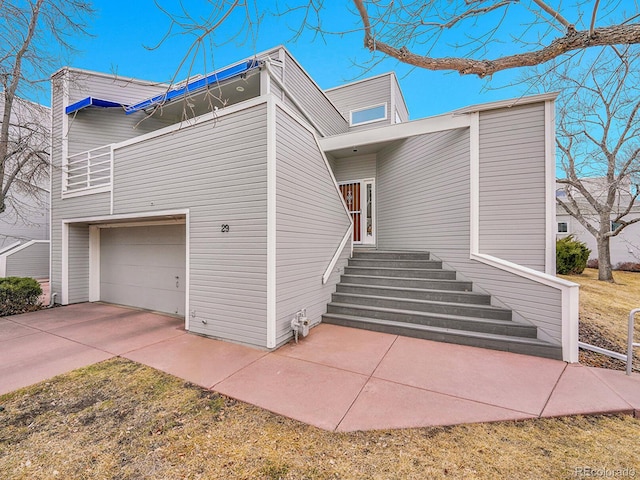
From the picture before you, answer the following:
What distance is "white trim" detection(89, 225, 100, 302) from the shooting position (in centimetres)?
800

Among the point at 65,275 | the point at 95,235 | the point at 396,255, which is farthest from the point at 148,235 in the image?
the point at 396,255

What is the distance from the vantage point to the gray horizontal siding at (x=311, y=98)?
7.45 metres

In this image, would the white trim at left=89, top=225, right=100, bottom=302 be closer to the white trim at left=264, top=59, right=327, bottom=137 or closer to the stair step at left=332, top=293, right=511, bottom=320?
the white trim at left=264, top=59, right=327, bottom=137

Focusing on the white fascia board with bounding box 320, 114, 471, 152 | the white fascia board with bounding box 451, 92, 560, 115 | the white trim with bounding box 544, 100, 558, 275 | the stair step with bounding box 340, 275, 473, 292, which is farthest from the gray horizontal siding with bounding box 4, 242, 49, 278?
the white trim with bounding box 544, 100, 558, 275

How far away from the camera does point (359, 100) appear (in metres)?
10.8

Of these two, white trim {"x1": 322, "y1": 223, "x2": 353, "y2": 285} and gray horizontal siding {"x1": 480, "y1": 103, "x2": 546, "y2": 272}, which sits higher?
gray horizontal siding {"x1": 480, "y1": 103, "x2": 546, "y2": 272}

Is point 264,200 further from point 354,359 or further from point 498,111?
point 498,111

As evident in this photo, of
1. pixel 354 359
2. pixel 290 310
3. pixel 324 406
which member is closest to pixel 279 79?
pixel 290 310

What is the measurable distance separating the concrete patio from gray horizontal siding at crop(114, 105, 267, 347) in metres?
0.60

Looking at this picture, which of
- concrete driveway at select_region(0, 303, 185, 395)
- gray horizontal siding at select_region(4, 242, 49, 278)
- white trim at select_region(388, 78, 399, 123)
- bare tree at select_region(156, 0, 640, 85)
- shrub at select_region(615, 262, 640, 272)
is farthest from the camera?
shrub at select_region(615, 262, 640, 272)

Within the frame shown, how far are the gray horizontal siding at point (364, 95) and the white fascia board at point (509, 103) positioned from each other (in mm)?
4941

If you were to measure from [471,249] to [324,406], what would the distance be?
169 inches

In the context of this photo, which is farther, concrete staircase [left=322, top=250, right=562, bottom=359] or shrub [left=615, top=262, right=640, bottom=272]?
shrub [left=615, top=262, right=640, bottom=272]

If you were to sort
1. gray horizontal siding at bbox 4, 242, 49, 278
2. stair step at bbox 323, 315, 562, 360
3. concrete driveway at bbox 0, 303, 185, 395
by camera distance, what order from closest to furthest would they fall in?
1. concrete driveway at bbox 0, 303, 185, 395
2. stair step at bbox 323, 315, 562, 360
3. gray horizontal siding at bbox 4, 242, 49, 278
